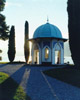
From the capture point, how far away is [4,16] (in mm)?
18641

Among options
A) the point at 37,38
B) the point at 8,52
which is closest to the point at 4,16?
the point at 37,38

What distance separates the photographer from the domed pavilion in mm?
29250

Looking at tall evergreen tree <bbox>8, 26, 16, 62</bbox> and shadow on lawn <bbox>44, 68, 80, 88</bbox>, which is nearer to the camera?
shadow on lawn <bbox>44, 68, 80, 88</bbox>

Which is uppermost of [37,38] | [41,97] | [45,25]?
[45,25]

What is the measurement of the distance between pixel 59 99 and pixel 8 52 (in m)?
31.5

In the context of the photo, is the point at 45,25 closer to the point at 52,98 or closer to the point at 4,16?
the point at 4,16

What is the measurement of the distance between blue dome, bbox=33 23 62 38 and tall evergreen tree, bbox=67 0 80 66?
1084 centimetres

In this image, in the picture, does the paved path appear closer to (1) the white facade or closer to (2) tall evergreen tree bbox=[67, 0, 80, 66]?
(2) tall evergreen tree bbox=[67, 0, 80, 66]

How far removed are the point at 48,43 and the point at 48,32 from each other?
230 centimetres

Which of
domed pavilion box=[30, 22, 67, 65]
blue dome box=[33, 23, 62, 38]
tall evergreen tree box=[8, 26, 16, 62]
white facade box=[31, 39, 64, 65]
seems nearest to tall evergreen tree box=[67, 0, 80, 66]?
domed pavilion box=[30, 22, 67, 65]

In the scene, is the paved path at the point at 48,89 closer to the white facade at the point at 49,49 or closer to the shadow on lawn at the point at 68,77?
the shadow on lawn at the point at 68,77

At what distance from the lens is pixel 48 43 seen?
29359mm

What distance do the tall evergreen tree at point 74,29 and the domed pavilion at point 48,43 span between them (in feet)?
33.6

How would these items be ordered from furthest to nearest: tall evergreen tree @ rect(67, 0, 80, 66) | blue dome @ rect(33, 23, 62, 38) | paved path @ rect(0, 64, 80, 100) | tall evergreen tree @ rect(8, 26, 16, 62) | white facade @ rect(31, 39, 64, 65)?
1. tall evergreen tree @ rect(8, 26, 16, 62)
2. blue dome @ rect(33, 23, 62, 38)
3. white facade @ rect(31, 39, 64, 65)
4. tall evergreen tree @ rect(67, 0, 80, 66)
5. paved path @ rect(0, 64, 80, 100)
